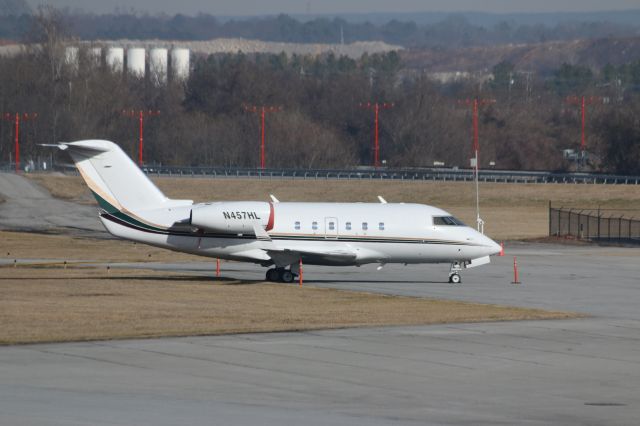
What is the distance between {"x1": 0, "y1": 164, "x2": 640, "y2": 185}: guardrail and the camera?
115 metres

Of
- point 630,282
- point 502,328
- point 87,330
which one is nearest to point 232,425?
point 87,330

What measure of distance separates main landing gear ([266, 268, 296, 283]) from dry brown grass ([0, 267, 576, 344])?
1.39 metres

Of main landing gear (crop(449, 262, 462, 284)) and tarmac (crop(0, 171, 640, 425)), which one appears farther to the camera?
main landing gear (crop(449, 262, 462, 284))

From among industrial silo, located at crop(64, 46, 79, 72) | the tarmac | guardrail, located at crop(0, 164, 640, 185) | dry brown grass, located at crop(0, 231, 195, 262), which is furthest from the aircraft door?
industrial silo, located at crop(64, 46, 79, 72)

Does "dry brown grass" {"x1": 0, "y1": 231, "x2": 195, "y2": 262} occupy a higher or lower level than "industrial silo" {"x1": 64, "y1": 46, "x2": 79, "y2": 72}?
lower

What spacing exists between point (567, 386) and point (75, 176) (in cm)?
9346

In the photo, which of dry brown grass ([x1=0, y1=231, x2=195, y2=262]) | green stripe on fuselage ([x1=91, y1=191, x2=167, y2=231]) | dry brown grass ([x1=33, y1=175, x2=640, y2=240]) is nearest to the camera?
green stripe on fuselage ([x1=91, y1=191, x2=167, y2=231])

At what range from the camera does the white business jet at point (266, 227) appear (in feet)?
147

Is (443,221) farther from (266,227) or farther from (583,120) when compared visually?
(583,120)

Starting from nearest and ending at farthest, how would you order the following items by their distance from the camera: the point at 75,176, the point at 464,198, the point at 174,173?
the point at 464,198 → the point at 75,176 → the point at 174,173

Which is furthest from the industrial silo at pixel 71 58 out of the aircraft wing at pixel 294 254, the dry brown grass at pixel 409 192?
the aircraft wing at pixel 294 254

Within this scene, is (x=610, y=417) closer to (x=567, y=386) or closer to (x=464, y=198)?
(x=567, y=386)

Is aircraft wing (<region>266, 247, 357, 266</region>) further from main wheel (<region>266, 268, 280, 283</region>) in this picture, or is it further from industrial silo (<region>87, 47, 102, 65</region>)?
industrial silo (<region>87, 47, 102, 65</region>)

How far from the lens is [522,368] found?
26234 millimetres
